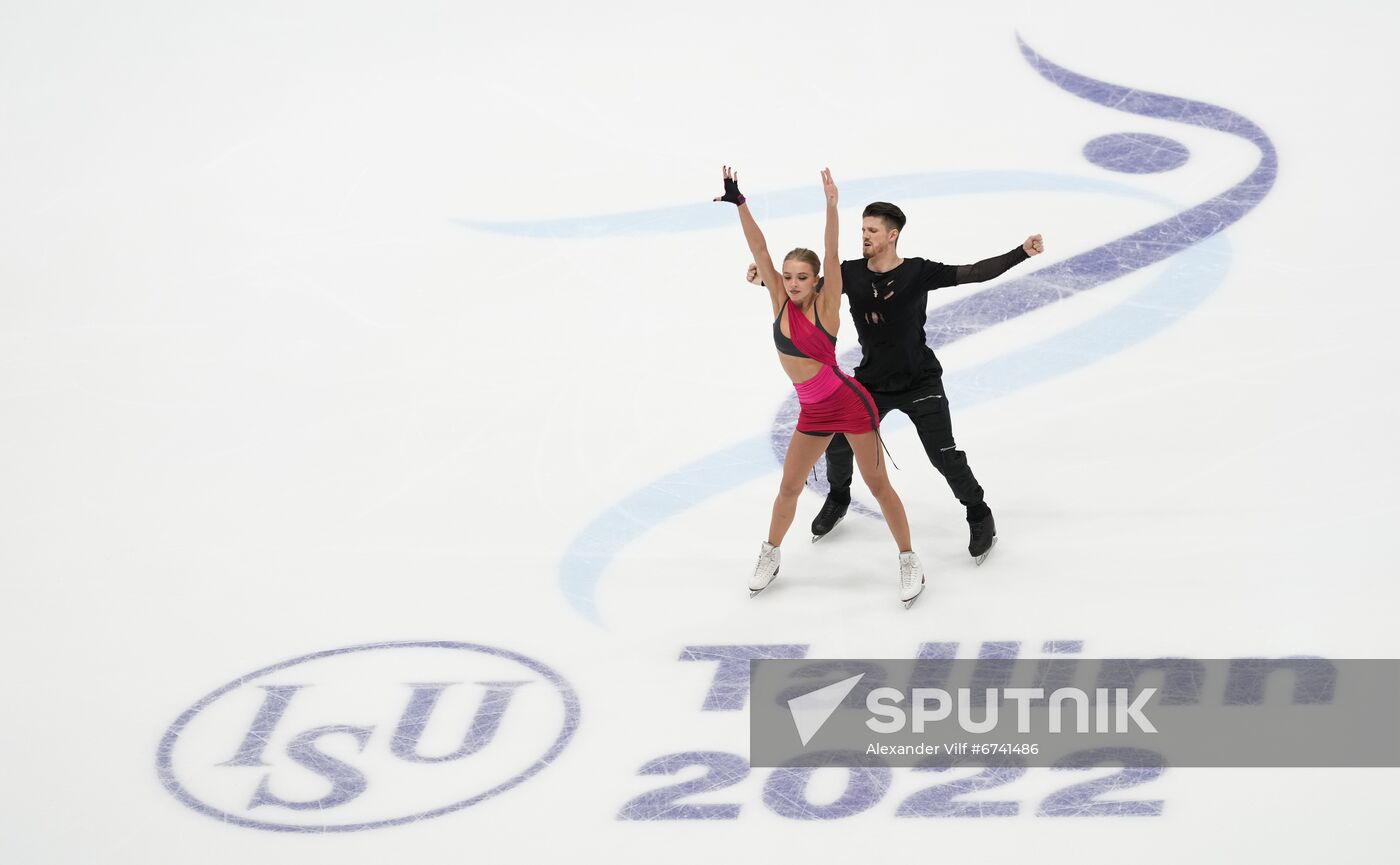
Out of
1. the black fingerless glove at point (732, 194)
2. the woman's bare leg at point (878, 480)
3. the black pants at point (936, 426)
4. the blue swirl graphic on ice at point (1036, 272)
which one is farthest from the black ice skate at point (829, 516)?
the black fingerless glove at point (732, 194)

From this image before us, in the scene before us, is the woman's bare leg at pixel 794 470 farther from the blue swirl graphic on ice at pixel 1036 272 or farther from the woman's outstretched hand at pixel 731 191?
the woman's outstretched hand at pixel 731 191

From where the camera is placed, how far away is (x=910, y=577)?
5.45m

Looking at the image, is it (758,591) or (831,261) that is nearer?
(831,261)

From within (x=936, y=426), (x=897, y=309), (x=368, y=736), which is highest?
(x=897, y=309)

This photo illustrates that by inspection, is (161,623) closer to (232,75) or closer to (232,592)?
(232,592)

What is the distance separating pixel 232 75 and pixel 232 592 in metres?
4.83

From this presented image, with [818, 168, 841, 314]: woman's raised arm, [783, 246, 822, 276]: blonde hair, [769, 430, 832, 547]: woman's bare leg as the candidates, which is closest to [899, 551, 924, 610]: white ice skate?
[769, 430, 832, 547]: woman's bare leg

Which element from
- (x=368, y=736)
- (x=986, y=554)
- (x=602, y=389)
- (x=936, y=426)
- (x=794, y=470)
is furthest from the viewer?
(x=602, y=389)

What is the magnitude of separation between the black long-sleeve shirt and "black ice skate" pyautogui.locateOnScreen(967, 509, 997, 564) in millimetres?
609

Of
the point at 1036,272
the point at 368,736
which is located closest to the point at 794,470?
the point at 368,736

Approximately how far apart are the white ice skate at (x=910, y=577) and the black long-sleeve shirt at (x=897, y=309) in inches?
25.8

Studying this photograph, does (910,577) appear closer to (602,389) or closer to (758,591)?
(758,591)

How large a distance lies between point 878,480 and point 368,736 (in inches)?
79.7

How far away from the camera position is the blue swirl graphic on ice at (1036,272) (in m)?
6.28
